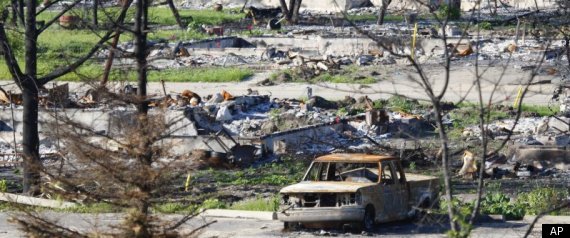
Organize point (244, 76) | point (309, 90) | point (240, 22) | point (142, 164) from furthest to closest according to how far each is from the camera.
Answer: point (240, 22)
point (244, 76)
point (309, 90)
point (142, 164)

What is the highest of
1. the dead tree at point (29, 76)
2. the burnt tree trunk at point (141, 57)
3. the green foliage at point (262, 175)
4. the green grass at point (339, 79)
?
the burnt tree trunk at point (141, 57)

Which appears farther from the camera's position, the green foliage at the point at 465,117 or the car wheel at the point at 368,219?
the green foliage at the point at 465,117

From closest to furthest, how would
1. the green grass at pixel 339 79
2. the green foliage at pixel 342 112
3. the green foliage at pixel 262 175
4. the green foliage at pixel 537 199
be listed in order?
the green foliage at pixel 537 199 → the green foliage at pixel 262 175 → the green foliage at pixel 342 112 → the green grass at pixel 339 79

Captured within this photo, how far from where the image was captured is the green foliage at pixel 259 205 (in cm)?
2250

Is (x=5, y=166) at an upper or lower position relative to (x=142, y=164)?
lower

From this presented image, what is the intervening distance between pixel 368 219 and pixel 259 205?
356cm

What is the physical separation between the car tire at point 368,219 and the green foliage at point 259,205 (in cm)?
257

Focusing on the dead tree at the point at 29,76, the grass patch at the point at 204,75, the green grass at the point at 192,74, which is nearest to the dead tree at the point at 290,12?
the green grass at the point at 192,74

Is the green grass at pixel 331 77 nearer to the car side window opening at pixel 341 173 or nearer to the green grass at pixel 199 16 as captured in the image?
the green grass at pixel 199 16

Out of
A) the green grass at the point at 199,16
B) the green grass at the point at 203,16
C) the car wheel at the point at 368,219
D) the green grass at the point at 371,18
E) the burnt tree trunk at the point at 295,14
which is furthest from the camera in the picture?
the green grass at the point at 371,18

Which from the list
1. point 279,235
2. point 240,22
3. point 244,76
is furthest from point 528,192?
point 240,22

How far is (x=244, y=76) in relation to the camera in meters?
47.6

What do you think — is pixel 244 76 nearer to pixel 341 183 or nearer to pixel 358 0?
pixel 341 183

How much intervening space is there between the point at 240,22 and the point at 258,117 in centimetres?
3494
